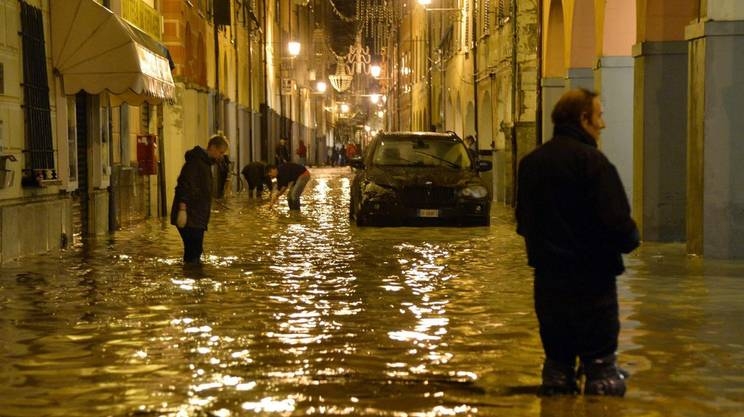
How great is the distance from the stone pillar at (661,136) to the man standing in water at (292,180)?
10406 millimetres

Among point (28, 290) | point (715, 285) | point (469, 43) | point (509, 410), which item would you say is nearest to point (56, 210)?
point (28, 290)

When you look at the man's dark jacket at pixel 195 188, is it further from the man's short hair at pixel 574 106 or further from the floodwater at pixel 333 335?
the man's short hair at pixel 574 106

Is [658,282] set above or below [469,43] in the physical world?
below

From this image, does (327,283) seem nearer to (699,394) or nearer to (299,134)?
(699,394)

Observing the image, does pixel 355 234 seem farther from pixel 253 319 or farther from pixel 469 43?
pixel 469 43

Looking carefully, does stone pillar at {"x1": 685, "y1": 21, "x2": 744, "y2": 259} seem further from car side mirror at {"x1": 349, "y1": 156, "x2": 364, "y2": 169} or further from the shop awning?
car side mirror at {"x1": 349, "y1": 156, "x2": 364, "y2": 169}

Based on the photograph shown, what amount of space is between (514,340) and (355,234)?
1095 centimetres

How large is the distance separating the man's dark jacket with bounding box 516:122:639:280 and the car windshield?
15.1 metres

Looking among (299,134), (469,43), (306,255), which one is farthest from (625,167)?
(299,134)

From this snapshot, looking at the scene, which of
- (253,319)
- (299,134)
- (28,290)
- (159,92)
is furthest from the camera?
(299,134)

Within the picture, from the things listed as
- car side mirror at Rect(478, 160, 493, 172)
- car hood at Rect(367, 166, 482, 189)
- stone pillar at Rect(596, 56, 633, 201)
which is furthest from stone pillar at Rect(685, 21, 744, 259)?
car side mirror at Rect(478, 160, 493, 172)

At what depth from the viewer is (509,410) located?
6809 mm

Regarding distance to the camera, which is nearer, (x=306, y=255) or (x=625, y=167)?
(x=306, y=255)

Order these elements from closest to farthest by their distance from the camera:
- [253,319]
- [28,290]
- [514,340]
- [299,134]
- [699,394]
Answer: [699,394], [514,340], [253,319], [28,290], [299,134]
